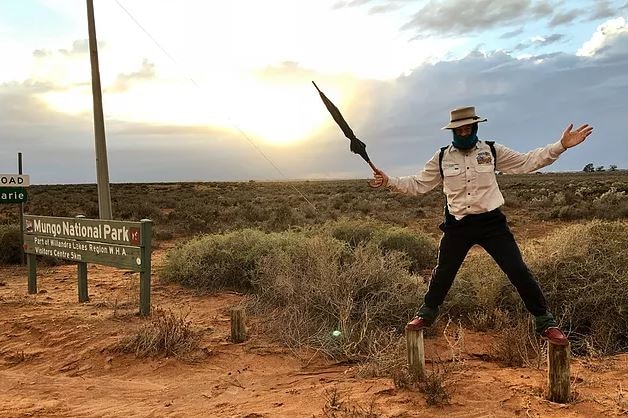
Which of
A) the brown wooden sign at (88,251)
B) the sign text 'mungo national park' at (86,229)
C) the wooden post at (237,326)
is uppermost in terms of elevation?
the sign text 'mungo national park' at (86,229)

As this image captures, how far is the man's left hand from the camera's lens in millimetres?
4074

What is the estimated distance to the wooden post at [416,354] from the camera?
174 inches

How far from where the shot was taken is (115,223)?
7.58 meters

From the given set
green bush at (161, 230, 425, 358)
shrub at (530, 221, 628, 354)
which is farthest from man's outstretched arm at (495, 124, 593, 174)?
shrub at (530, 221, 628, 354)

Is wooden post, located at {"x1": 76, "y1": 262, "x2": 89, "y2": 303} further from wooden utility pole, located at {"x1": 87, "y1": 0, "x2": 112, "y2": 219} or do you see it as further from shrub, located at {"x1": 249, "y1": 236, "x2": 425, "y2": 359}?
shrub, located at {"x1": 249, "y1": 236, "x2": 425, "y2": 359}

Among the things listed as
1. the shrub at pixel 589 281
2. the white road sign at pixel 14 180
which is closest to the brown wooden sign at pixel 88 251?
the white road sign at pixel 14 180

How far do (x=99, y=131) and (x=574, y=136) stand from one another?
346 inches

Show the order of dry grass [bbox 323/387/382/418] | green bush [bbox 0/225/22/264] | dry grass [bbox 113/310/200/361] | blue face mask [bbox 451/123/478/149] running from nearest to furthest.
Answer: dry grass [bbox 323/387/382/418] → blue face mask [bbox 451/123/478/149] → dry grass [bbox 113/310/200/361] → green bush [bbox 0/225/22/264]

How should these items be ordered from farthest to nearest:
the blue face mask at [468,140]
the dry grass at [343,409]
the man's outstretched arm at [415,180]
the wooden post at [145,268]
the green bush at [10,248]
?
1. the green bush at [10,248]
2. the wooden post at [145,268]
3. the man's outstretched arm at [415,180]
4. the blue face mask at [468,140]
5. the dry grass at [343,409]

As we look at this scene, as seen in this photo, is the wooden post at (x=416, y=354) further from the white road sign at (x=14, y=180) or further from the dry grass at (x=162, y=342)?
the white road sign at (x=14, y=180)

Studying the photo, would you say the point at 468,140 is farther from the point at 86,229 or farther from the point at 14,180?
the point at 14,180

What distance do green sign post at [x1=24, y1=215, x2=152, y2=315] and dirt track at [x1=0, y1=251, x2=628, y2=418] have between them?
708mm

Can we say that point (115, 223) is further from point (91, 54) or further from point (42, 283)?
point (91, 54)

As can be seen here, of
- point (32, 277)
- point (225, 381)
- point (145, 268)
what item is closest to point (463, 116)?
point (225, 381)
